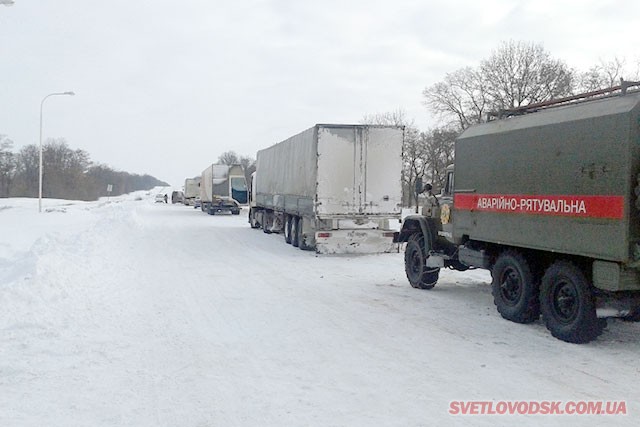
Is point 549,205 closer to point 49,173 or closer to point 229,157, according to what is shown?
point 49,173

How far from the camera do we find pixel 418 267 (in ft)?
36.8

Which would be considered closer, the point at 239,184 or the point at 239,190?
the point at 239,184

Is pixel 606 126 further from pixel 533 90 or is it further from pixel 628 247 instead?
pixel 533 90

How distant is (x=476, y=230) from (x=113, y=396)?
593cm

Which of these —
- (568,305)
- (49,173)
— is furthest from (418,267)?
(49,173)

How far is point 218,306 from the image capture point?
30.0 feet

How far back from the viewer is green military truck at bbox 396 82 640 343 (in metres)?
6.20

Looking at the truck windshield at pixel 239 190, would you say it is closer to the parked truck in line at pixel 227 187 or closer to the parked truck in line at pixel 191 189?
the parked truck in line at pixel 227 187

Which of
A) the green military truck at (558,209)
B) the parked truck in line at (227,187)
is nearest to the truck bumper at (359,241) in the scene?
the green military truck at (558,209)

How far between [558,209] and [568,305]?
120 centimetres

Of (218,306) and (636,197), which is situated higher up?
(636,197)

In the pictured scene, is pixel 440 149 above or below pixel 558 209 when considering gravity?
above

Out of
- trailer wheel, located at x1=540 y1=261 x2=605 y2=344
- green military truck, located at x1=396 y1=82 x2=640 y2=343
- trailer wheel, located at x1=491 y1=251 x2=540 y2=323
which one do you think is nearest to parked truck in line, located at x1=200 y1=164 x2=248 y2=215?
green military truck, located at x1=396 y1=82 x2=640 y2=343

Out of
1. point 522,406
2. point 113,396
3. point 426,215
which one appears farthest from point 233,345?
point 426,215
